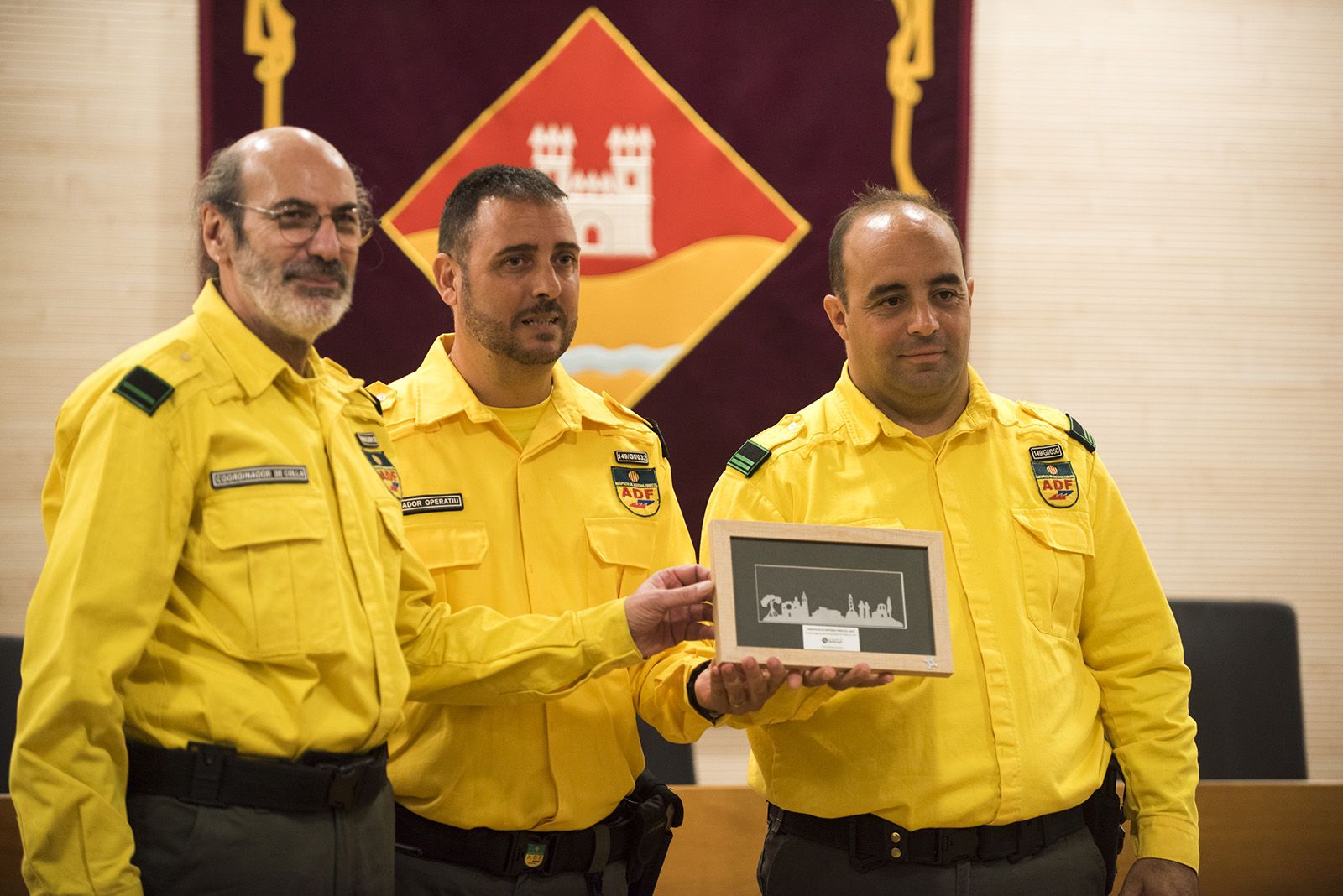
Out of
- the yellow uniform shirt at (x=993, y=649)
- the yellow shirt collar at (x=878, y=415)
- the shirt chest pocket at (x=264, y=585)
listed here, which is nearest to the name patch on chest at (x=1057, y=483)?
the yellow uniform shirt at (x=993, y=649)

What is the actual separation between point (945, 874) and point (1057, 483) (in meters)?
0.68

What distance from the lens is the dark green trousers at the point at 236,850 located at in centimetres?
151

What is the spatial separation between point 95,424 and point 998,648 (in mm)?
1364

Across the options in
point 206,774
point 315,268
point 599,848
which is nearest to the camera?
point 206,774

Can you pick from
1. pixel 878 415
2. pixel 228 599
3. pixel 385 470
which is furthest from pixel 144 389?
pixel 878 415

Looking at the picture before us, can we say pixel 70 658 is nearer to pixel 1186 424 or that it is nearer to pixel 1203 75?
pixel 1186 424

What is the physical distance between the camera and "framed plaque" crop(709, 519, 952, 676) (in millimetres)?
1843

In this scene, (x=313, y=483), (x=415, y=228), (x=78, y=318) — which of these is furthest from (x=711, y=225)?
(x=313, y=483)

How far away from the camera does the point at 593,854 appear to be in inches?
78.6

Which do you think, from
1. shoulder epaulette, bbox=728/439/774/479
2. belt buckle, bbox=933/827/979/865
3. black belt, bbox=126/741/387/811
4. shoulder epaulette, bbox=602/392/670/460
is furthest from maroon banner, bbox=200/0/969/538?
black belt, bbox=126/741/387/811

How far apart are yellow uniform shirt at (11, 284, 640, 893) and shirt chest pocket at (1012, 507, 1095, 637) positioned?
40.0 inches

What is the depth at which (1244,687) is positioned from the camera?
3.29 metres

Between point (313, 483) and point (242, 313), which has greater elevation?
point (242, 313)

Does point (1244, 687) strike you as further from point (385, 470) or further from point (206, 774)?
point (206, 774)
